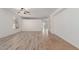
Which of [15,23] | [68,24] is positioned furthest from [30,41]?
[68,24]

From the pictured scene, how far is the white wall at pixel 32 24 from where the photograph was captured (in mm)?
1597

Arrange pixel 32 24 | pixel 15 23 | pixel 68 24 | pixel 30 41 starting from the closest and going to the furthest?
pixel 30 41
pixel 15 23
pixel 32 24
pixel 68 24

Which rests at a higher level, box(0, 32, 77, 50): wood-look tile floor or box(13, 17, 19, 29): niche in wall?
box(13, 17, 19, 29): niche in wall

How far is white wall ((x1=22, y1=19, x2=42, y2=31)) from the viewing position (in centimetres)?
160

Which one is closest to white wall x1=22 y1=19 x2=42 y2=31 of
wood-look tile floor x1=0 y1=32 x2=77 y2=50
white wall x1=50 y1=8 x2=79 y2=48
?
wood-look tile floor x1=0 y1=32 x2=77 y2=50

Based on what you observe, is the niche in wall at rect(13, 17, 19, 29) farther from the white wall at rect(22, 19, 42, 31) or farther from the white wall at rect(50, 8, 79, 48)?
the white wall at rect(50, 8, 79, 48)

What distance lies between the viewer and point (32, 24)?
1763mm

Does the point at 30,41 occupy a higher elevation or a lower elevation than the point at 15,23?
lower

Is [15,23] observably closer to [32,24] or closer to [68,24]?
[32,24]

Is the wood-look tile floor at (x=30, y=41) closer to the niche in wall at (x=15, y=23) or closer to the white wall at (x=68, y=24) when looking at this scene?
the niche in wall at (x=15, y=23)

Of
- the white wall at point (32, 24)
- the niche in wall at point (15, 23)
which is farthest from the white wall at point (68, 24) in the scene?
the niche in wall at point (15, 23)
